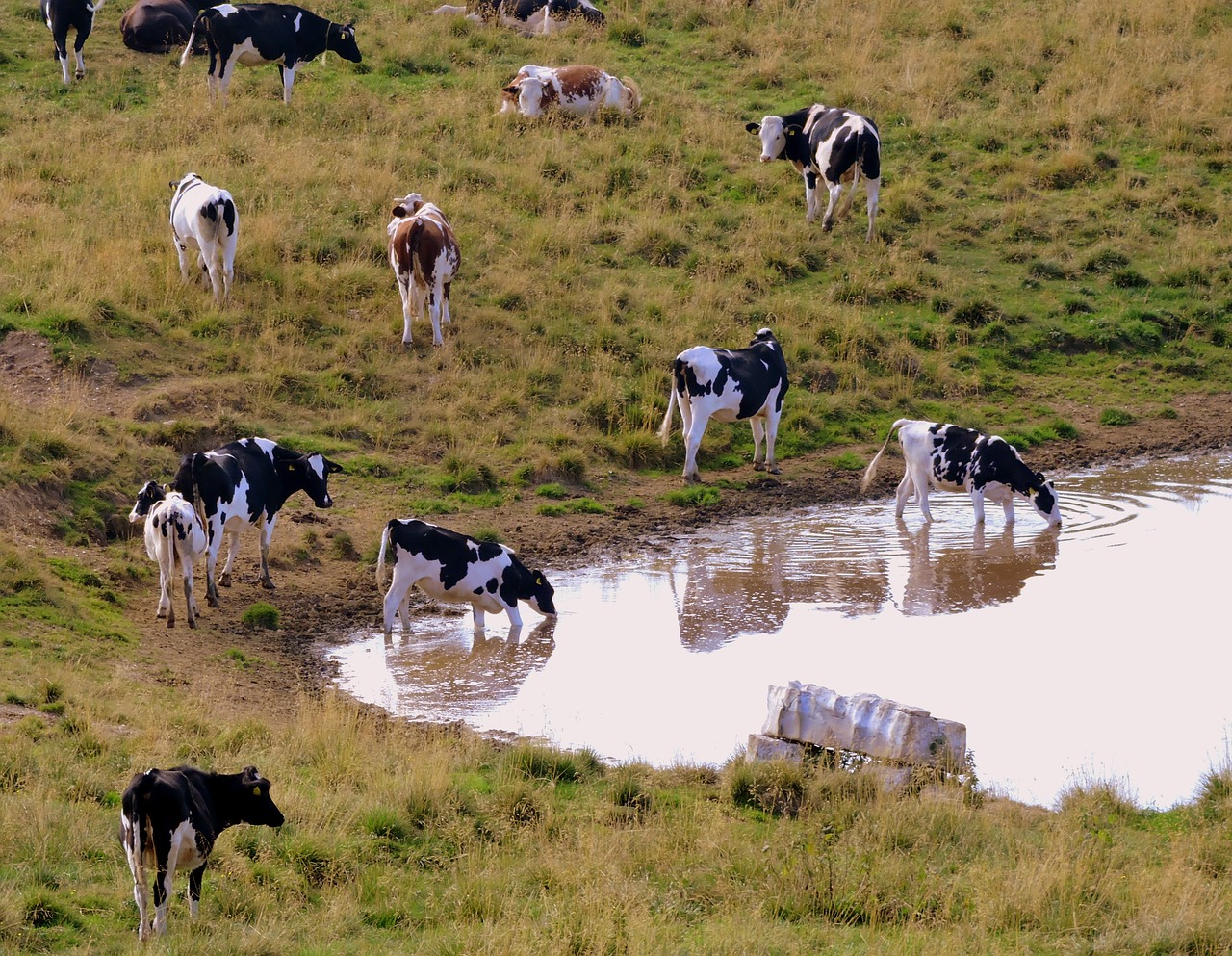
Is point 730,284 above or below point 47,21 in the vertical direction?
below

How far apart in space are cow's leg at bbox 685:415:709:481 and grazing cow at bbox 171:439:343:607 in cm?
416

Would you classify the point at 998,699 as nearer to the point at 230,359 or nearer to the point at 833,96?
the point at 230,359

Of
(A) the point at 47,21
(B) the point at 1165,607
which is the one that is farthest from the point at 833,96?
(B) the point at 1165,607

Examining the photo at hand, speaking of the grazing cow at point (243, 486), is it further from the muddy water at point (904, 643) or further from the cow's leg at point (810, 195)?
the cow's leg at point (810, 195)

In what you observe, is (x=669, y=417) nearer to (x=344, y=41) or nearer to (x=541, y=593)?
(x=541, y=593)

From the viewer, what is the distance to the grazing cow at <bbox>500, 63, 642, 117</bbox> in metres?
24.5

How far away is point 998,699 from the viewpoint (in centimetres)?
1078

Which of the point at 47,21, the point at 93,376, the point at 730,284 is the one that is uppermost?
the point at 47,21

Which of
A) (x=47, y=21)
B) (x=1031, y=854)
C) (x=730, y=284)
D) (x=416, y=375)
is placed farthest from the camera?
(x=47, y=21)

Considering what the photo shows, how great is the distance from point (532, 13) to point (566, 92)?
5.72 m

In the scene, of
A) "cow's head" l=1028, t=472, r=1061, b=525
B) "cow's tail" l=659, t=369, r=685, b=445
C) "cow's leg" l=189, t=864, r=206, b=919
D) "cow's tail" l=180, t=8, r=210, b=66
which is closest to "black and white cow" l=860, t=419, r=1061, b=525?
"cow's head" l=1028, t=472, r=1061, b=525

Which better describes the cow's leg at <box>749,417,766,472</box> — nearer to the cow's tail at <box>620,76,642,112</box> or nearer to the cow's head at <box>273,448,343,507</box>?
the cow's head at <box>273,448,343,507</box>

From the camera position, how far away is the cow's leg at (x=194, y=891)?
661 cm

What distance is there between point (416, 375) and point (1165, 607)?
8.65 metres
